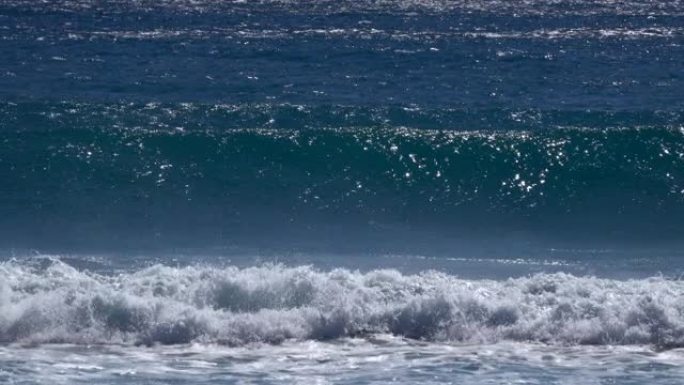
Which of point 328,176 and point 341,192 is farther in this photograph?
point 328,176

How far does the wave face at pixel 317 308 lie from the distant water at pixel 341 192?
27 millimetres

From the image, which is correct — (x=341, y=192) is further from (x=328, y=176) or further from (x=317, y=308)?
(x=317, y=308)

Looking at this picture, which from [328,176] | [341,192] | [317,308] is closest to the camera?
[317,308]

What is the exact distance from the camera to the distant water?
10.8 m

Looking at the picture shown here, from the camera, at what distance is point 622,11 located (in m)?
25.3

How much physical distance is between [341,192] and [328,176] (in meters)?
0.57

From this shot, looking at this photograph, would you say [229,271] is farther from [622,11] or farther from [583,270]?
[622,11]

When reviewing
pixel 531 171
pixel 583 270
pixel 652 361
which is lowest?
pixel 652 361

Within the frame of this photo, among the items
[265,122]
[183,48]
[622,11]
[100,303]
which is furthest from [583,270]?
[622,11]

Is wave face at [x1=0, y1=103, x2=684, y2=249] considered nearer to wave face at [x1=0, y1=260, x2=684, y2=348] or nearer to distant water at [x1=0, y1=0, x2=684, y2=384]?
distant water at [x1=0, y1=0, x2=684, y2=384]

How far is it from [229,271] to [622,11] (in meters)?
15.6

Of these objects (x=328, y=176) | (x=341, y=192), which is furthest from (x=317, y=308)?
(x=328, y=176)

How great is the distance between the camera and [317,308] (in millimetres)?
11312

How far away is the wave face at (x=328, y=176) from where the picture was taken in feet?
51.0
